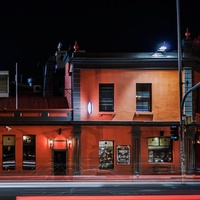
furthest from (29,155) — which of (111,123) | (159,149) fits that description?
(159,149)

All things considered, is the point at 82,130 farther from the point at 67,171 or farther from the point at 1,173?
the point at 1,173

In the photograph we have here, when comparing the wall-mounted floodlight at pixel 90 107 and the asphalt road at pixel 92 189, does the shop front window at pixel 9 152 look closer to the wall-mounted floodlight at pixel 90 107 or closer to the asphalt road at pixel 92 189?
the wall-mounted floodlight at pixel 90 107

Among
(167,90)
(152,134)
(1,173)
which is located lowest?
(1,173)

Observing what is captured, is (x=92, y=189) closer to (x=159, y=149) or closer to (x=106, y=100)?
(x=106, y=100)

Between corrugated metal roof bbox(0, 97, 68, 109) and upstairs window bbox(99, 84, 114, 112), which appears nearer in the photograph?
upstairs window bbox(99, 84, 114, 112)

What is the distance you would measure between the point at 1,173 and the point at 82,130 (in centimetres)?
578

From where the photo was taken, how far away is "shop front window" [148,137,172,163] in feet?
116

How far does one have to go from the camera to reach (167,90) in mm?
35000

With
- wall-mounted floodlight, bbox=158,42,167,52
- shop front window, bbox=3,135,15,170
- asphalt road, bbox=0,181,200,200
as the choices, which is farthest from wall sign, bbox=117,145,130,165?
asphalt road, bbox=0,181,200,200

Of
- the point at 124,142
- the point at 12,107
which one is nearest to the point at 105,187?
the point at 124,142

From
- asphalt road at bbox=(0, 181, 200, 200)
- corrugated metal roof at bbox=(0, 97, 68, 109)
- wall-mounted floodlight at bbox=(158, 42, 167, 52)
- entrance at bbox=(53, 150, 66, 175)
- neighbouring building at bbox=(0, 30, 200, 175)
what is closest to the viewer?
asphalt road at bbox=(0, 181, 200, 200)

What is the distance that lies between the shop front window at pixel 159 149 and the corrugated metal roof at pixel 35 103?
20.7ft

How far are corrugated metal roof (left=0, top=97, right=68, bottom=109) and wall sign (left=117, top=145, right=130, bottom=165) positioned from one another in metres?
4.79

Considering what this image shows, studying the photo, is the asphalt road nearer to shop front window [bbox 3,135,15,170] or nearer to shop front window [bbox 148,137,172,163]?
shop front window [bbox 148,137,172,163]
